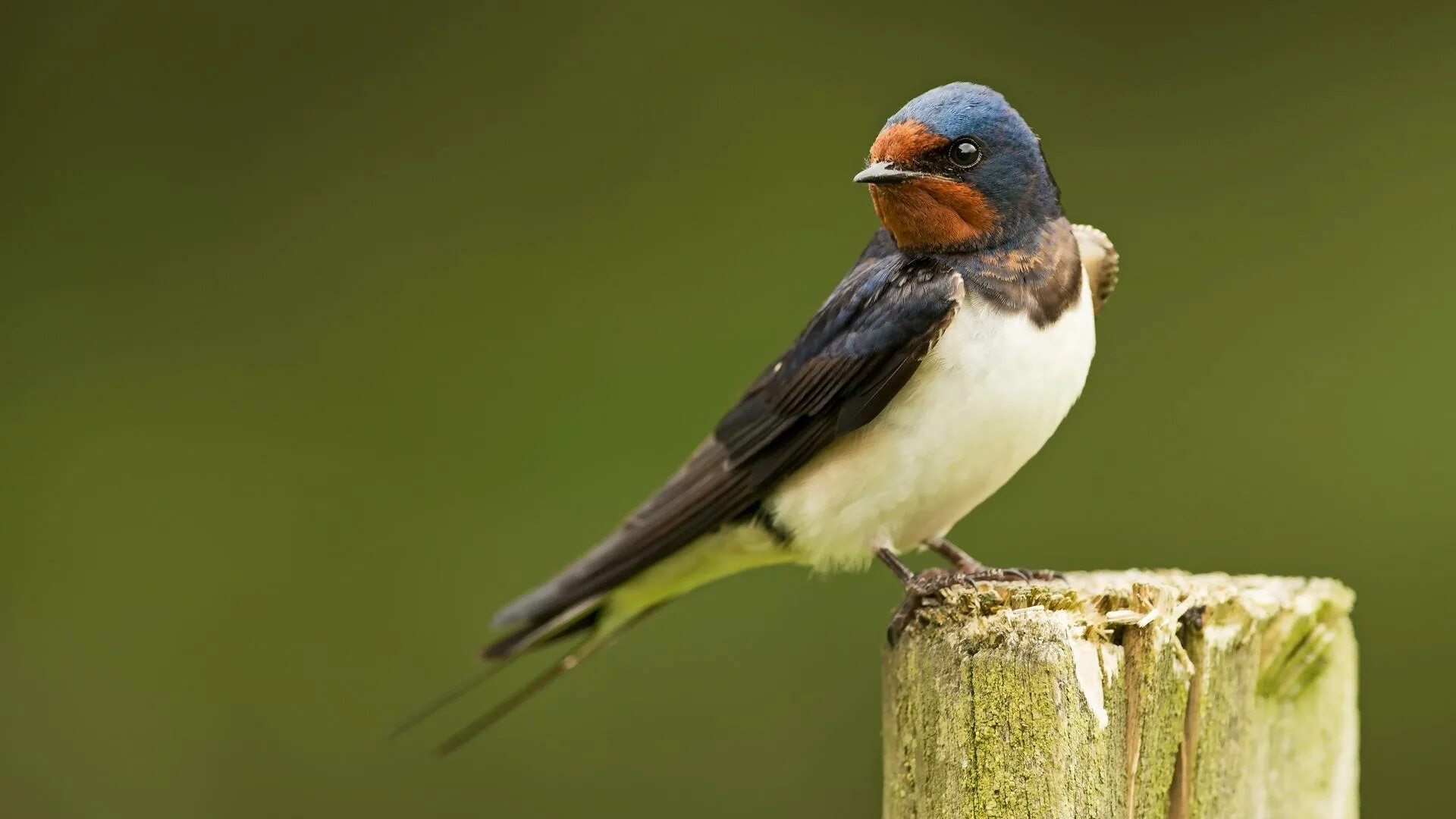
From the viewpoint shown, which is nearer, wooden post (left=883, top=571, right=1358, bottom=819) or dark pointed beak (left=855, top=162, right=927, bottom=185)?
wooden post (left=883, top=571, right=1358, bottom=819)

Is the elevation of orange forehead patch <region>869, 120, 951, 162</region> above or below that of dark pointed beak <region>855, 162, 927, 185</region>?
above

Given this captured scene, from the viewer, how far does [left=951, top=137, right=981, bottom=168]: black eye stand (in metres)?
2.01

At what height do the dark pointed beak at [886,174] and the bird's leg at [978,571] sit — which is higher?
the dark pointed beak at [886,174]

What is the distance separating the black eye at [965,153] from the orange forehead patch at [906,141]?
23 mm

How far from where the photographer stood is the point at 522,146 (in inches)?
163

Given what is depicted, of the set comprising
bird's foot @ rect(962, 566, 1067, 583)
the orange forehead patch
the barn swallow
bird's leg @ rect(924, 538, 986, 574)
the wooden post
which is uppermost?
the orange forehead patch

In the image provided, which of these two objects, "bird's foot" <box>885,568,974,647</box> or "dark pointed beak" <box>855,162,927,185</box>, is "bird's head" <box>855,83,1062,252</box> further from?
"bird's foot" <box>885,568,974,647</box>

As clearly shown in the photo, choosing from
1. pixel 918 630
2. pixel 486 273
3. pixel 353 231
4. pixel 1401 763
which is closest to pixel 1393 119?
pixel 1401 763

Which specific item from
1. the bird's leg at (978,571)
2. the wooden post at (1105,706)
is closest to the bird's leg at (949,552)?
the bird's leg at (978,571)

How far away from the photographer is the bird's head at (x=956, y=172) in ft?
6.51

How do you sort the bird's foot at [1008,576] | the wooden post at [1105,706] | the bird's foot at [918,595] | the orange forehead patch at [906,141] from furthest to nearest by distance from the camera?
1. the orange forehead patch at [906,141]
2. the bird's foot at [1008,576]
3. the bird's foot at [918,595]
4. the wooden post at [1105,706]

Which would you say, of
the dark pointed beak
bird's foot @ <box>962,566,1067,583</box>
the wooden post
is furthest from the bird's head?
the wooden post

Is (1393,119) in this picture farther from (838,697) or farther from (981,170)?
(981,170)

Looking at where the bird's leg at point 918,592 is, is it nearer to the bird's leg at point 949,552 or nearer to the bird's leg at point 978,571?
the bird's leg at point 978,571
